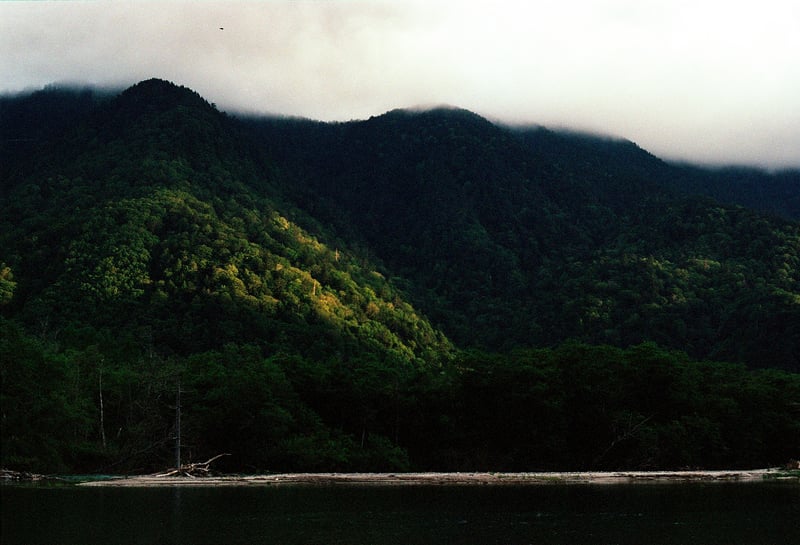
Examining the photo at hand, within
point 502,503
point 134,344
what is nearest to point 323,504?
point 502,503

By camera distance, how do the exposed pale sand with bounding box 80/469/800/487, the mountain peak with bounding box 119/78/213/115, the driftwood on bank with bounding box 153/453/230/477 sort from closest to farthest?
1. the driftwood on bank with bounding box 153/453/230/477
2. the exposed pale sand with bounding box 80/469/800/487
3. the mountain peak with bounding box 119/78/213/115

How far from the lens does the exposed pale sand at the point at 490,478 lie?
6144 cm

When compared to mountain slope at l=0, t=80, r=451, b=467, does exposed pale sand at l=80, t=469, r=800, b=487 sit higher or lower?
lower

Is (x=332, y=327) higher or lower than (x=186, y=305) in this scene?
lower

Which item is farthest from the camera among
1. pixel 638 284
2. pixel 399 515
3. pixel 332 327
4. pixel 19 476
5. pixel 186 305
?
pixel 638 284

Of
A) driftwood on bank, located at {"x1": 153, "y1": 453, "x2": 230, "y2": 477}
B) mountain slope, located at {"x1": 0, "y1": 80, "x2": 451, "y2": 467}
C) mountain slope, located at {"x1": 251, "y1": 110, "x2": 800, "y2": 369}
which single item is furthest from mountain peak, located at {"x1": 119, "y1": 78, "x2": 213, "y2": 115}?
driftwood on bank, located at {"x1": 153, "y1": 453, "x2": 230, "y2": 477}

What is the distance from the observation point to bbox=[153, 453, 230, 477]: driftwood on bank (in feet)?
201

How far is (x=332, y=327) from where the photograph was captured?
118m

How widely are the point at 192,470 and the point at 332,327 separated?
5628 centimetres

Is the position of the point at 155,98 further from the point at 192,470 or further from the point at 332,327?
the point at 192,470

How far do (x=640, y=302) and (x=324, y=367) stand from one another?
3120 inches

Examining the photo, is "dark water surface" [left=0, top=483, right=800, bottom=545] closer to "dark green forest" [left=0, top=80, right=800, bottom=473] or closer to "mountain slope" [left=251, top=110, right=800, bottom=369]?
"dark green forest" [left=0, top=80, right=800, bottom=473]

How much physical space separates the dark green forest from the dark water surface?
11242 mm

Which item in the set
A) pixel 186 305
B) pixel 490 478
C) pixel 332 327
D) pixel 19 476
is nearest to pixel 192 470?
pixel 19 476
